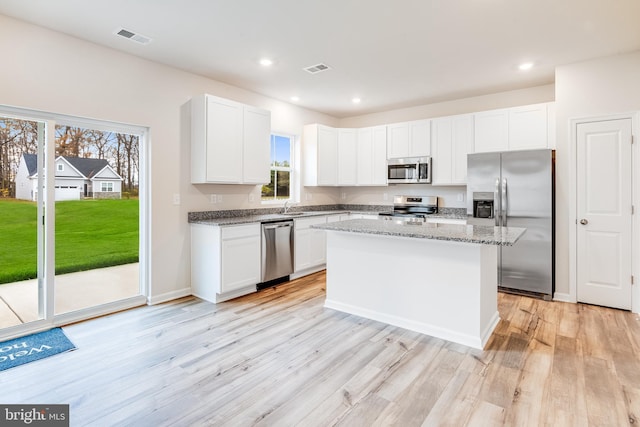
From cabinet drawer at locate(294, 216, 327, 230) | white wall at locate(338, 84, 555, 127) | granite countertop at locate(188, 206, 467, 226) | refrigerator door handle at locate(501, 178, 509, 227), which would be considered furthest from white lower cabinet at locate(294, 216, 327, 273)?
refrigerator door handle at locate(501, 178, 509, 227)

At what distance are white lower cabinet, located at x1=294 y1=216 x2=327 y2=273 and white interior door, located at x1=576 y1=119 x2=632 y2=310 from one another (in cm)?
323

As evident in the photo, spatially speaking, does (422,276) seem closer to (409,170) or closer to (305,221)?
(305,221)

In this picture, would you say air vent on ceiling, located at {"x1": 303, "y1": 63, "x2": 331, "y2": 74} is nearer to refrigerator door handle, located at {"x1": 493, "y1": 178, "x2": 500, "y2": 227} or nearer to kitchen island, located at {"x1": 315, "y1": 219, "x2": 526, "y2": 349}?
kitchen island, located at {"x1": 315, "y1": 219, "x2": 526, "y2": 349}

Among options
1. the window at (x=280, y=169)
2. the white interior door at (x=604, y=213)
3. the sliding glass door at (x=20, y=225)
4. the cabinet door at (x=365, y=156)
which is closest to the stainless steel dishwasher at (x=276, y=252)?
the window at (x=280, y=169)

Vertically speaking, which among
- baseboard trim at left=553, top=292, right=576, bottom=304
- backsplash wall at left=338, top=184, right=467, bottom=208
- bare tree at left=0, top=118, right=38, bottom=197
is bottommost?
baseboard trim at left=553, top=292, right=576, bottom=304

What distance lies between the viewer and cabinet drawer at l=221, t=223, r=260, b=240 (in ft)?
12.5

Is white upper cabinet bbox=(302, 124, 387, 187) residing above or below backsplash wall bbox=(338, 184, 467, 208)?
above

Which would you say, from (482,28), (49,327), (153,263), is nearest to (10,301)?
(49,327)

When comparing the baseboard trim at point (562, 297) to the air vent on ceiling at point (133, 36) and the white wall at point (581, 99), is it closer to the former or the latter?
the white wall at point (581, 99)

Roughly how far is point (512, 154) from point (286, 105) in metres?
3.30

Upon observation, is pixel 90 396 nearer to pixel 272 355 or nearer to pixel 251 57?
pixel 272 355

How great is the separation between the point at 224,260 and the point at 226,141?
1430 mm

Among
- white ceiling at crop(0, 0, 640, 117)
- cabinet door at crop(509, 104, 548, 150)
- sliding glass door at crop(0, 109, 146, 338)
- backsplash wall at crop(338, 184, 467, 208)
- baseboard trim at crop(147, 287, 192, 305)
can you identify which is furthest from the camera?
backsplash wall at crop(338, 184, 467, 208)

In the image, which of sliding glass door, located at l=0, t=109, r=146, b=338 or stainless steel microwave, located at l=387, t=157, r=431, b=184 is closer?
sliding glass door, located at l=0, t=109, r=146, b=338
